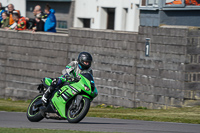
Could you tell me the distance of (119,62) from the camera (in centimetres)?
1775

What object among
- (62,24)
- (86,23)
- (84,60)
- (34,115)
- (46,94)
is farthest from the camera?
(62,24)

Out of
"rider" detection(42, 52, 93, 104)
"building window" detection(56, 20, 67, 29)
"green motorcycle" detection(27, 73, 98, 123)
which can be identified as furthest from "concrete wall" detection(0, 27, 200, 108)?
"building window" detection(56, 20, 67, 29)

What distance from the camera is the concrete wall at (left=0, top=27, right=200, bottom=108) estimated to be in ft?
51.9

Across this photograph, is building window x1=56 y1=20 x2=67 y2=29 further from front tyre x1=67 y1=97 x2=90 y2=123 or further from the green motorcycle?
front tyre x1=67 y1=97 x2=90 y2=123

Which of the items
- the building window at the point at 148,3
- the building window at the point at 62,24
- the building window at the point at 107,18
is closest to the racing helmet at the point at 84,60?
the building window at the point at 148,3

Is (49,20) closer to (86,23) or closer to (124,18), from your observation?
(124,18)

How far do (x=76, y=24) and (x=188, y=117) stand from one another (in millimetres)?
16988

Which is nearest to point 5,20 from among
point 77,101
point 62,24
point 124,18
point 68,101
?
point 124,18

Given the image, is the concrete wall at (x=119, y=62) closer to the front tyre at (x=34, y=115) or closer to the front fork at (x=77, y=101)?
the front tyre at (x=34, y=115)

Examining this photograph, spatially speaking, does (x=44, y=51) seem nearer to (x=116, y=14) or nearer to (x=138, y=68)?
(x=138, y=68)

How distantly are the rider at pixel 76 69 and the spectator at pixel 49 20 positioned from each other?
9009 millimetres

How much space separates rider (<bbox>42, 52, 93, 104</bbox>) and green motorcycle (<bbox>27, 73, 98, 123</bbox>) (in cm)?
11

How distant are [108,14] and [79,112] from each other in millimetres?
18160

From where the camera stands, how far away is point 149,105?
1695cm
